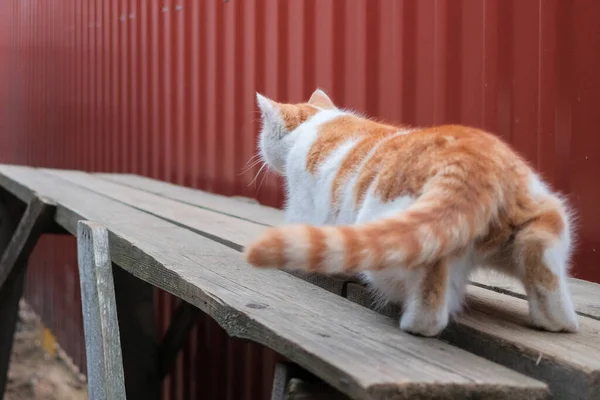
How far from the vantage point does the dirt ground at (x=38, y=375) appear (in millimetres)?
4976

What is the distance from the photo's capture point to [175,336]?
3.30m

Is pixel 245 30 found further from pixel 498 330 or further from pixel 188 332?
pixel 498 330

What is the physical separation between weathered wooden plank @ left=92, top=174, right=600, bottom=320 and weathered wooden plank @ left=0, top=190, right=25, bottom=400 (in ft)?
2.12

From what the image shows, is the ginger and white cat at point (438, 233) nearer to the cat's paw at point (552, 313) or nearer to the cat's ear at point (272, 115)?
the cat's paw at point (552, 313)

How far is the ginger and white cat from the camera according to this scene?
2.98 ft

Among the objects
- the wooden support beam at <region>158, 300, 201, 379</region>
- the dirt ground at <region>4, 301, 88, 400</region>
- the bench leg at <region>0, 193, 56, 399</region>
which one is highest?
the bench leg at <region>0, 193, 56, 399</region>

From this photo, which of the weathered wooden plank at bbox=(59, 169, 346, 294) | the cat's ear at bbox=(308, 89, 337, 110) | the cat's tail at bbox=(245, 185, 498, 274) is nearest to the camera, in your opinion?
the cat's tail at bbox=(245, 185, 498, 274)

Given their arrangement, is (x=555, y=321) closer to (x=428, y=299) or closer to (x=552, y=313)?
(x=552, y=313)

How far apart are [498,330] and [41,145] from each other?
22.9 feet

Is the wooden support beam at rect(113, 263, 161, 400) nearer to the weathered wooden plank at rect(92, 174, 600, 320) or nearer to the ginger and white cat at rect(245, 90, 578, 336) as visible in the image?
the weathered wooden plank at rect(92, 174, 600, 320)

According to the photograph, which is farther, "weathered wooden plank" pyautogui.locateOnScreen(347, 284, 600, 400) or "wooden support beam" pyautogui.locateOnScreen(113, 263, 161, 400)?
"wooden support beam" pyautogui.locateOnScreen(113, 263, 161, 400)

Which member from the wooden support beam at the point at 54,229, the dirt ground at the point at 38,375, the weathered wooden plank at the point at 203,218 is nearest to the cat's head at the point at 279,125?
the weathered wooden plank at the point at 203,218

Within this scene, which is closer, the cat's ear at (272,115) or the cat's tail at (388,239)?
the cat's tail at (388,239)

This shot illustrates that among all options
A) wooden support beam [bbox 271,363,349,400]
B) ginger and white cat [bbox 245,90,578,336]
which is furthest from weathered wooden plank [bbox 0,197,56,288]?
wooden support beam [bbox 271,363,349,400]
